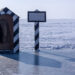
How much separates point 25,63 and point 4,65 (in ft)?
2.23

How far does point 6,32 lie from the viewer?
37.0 ft

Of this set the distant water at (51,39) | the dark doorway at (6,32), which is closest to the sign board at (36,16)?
the dark doorway at (6,32)

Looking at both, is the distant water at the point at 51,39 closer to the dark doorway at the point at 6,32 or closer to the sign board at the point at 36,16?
the sign board at the point at 36,16

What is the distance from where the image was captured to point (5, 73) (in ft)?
25.0

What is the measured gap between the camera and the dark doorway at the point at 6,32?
36.5 ft

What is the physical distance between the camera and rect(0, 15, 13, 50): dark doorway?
438 inches

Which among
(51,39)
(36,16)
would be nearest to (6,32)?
(36,16)

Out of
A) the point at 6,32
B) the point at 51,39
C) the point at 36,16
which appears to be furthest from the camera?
the point at 51,39

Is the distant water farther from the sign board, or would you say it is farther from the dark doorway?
the dark doorway

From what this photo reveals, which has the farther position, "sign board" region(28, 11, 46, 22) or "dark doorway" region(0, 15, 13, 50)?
"sign board" region(28, 11, 46, 22)

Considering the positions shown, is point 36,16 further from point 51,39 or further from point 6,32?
point 51,39

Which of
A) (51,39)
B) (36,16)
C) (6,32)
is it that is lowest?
(51,39)

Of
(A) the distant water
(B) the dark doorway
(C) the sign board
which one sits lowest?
(A) the distant water

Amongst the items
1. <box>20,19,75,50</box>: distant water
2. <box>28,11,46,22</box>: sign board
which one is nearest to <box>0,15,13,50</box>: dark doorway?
<box>28,11,46,22</box>: sign board
